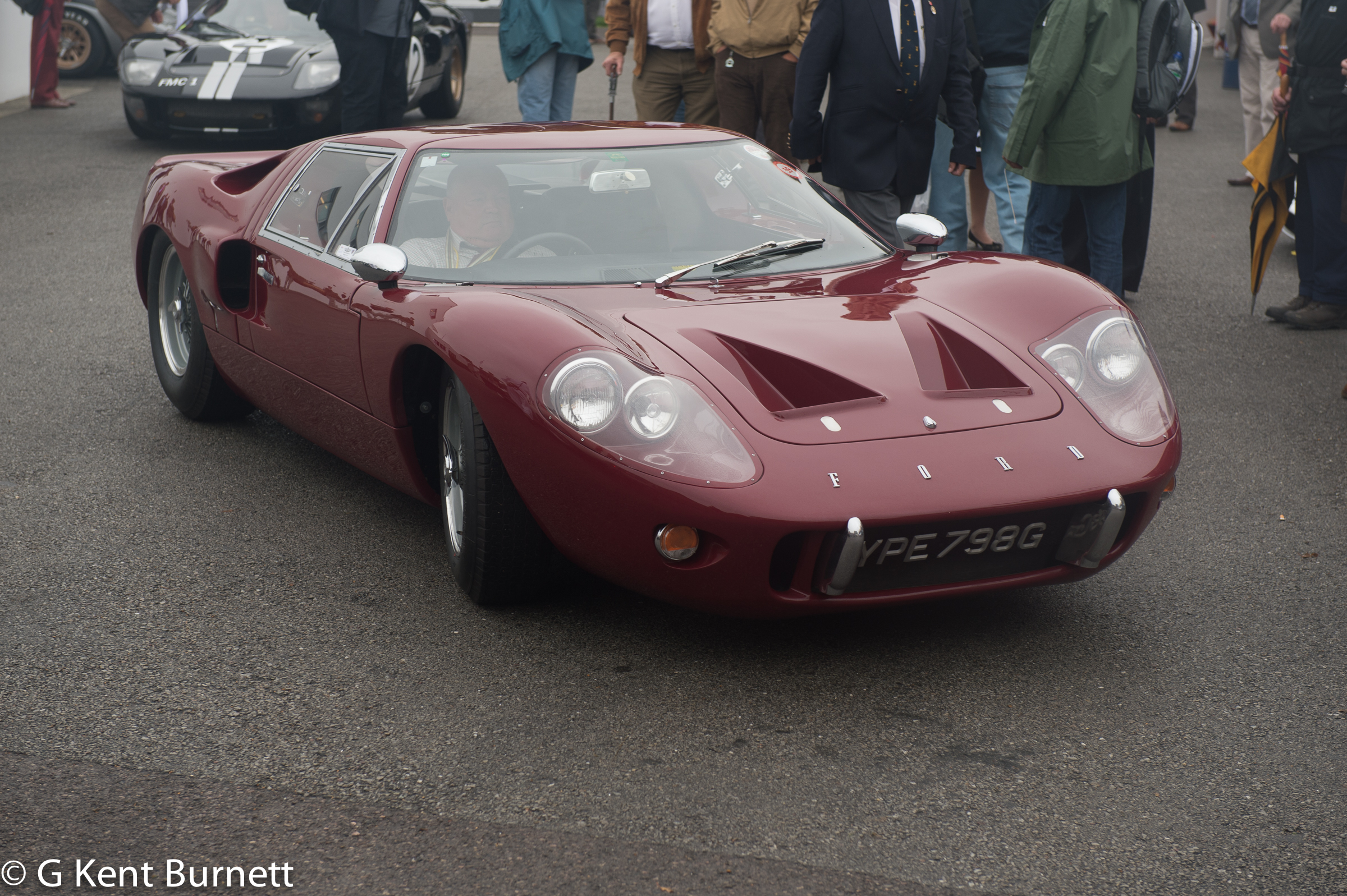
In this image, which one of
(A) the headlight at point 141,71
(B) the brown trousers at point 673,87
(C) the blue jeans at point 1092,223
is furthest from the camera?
(A) the headlight at point 141,71

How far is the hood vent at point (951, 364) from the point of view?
9.82 feet

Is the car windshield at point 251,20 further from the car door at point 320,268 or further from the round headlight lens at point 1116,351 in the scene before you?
the round headlight lens at point 1116,351

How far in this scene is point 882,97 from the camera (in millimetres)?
5598

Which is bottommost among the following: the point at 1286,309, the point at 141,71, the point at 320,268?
the point at 141,71

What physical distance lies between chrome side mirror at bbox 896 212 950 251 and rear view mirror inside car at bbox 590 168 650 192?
2.76 ft

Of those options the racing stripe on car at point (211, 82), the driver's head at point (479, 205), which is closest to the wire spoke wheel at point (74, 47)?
the racing stripe on car at point (211, 82)

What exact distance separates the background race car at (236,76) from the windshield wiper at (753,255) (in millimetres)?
7270

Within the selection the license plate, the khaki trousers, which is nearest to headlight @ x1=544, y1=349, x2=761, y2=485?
the license plate

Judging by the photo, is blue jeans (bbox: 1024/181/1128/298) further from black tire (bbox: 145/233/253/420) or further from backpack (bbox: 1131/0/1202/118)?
black tire (bbox: 145/233/253/420)

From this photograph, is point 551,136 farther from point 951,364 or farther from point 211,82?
point 211,82

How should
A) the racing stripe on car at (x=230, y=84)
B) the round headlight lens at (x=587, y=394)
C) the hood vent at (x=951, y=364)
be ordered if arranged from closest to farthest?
the round headlight lens at (x=587, y=394)
the hood vent at (x=951, y=364)
the racing stripe on car at (x=230, y=84)

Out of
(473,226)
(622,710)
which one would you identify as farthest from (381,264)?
(622,710)

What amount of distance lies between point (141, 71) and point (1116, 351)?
31.2 ft

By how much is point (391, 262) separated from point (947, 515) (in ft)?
5.21
